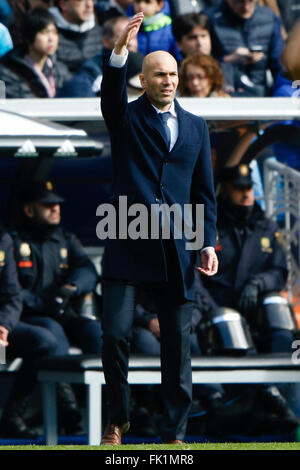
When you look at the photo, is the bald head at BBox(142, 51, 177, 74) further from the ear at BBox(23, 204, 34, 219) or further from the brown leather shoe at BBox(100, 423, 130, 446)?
the ear at BBox(23, 204, 34, 219)

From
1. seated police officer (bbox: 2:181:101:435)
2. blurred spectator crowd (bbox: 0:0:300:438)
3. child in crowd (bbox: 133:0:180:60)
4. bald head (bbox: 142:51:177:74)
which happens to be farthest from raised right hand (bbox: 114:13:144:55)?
child in crowd (bbox: 133:0:180:60)

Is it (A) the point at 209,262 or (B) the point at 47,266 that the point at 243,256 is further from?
(A) the point at 209,262

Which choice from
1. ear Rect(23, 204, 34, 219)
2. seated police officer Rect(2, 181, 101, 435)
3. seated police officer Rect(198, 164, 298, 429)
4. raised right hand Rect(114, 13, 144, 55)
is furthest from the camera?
ear Rect(23, 204, 34, 219)

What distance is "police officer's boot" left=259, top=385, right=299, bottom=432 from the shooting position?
321 inches

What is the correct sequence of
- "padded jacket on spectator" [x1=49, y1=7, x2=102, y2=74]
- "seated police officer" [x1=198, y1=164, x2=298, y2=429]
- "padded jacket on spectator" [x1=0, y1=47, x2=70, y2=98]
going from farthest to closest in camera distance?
"padded jacket on spectator" [x1=49, y1=7, x2=102, y2=74], "padded jacket on spectator" [x1=0, y1=47, x2=70, y2=98], "seated police officer" [x1=198, y1=164, x2=298, y2=429]

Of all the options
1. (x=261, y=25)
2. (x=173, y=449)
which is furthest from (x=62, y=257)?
(x=173, y=449)

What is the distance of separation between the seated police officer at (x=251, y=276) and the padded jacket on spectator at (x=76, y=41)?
1.84 m

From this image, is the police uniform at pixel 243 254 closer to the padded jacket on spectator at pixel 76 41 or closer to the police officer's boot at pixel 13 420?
the police officer's boot at pixel 13 420

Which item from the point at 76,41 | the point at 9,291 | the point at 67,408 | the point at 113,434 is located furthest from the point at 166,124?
the point at 76,41

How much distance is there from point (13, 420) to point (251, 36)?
12.5ft

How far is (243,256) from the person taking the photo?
8.52m

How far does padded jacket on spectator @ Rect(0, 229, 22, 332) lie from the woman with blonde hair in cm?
167

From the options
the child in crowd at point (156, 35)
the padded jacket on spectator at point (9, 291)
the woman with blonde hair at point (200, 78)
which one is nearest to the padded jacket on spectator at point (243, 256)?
the woman with blonde hair at point (200, 78)

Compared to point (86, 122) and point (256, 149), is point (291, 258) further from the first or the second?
point (86, 122)
